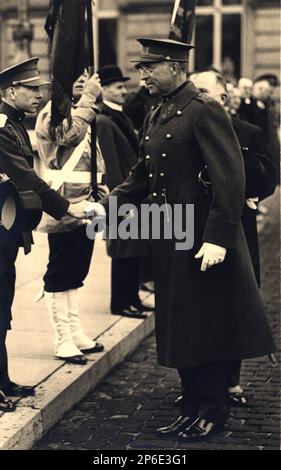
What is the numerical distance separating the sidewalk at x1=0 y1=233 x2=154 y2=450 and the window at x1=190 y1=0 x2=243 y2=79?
14.8 m

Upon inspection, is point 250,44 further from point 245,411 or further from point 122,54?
point 245,411

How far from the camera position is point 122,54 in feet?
76.6

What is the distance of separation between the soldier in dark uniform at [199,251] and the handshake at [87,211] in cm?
42

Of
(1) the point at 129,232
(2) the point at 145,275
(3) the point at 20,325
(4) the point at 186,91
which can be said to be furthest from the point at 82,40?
(2) the point at 145,275

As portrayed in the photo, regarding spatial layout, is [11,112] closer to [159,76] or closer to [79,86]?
[159,76]

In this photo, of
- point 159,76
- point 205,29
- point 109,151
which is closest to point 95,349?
point 109,151

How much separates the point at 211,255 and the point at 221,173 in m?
0.40

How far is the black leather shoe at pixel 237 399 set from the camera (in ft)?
18.2

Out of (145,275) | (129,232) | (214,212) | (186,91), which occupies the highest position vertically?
(186,91)

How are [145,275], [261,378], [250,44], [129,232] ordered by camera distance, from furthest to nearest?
1. [250,44]
2. [145,275]
3. [129,232]
4. [261,378]

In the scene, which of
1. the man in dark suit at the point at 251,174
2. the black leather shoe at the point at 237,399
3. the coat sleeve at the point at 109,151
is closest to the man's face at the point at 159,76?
the man in dark suit at the point at 251,174

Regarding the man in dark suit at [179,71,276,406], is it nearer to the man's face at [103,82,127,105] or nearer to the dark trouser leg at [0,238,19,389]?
the dark trouser leg at [0,238,19,389]

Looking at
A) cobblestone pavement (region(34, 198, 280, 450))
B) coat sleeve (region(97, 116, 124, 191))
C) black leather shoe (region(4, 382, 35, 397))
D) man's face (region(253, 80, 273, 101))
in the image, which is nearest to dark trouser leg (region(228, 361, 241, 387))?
cobblestone pavement (region(34, 198, 280, 450))

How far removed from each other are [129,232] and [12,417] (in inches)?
83.2
